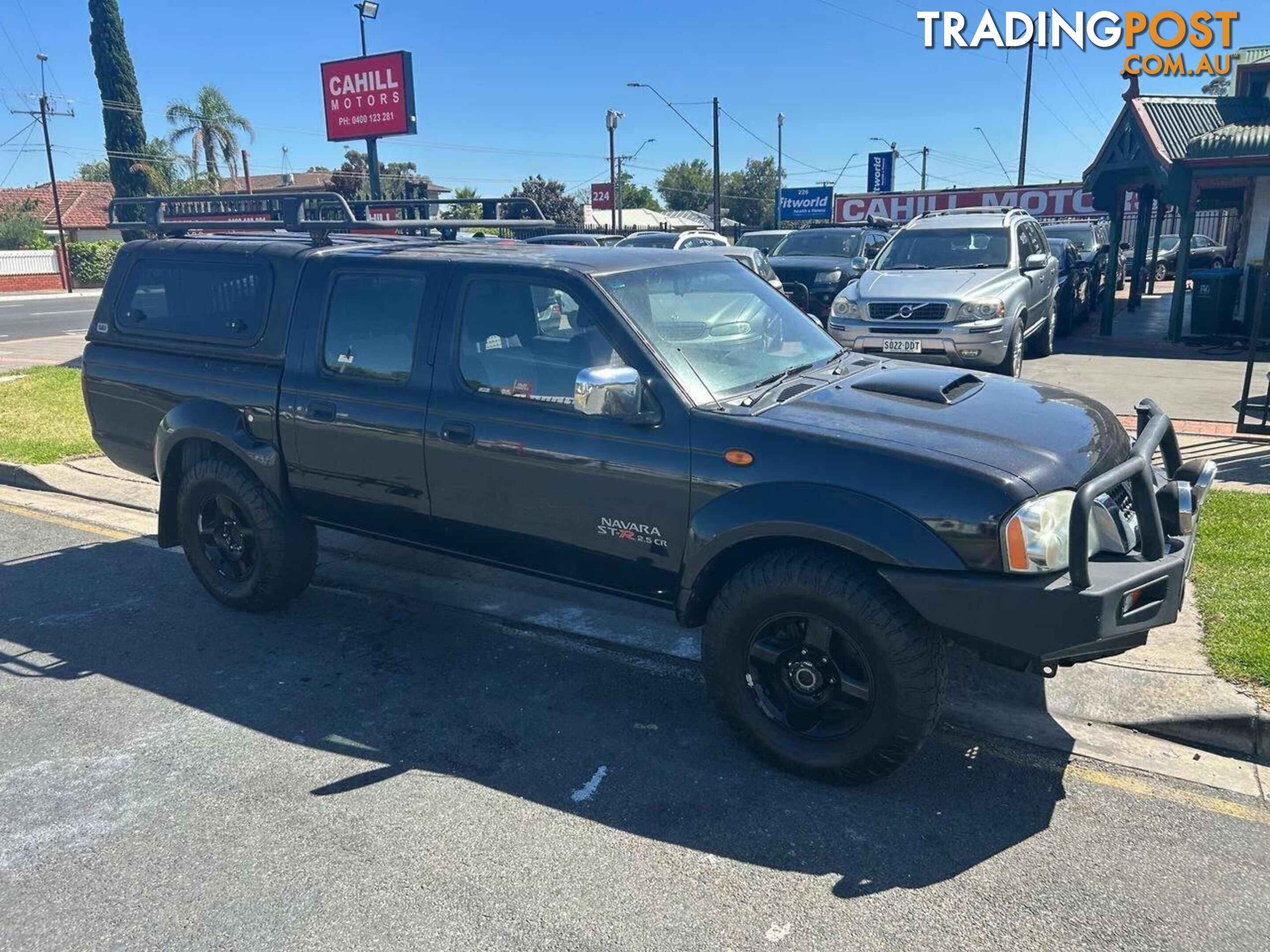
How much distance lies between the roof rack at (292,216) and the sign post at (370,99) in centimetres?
1553

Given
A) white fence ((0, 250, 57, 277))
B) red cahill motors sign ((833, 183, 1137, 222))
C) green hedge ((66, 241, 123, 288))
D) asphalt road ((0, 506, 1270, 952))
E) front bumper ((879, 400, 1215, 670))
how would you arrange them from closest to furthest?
1. asphalt road ((0, 506, 1270, 952))
2. front bumper ((879, 400, 1215, 670))
3. red cahill motors sign ((833, 183, 1137, 222))
4. white fence ((0, 250, 57, 277))
5. green hedge ((66, 241, 123, 288))

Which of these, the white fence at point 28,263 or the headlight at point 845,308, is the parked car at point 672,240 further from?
the white fence at point 28,263

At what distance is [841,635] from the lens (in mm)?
3441

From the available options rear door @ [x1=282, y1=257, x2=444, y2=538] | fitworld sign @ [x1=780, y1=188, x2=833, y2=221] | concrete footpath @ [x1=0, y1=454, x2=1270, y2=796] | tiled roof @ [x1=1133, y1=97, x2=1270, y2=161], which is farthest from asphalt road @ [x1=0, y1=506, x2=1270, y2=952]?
fitworld sign @ [x1=780, y1=188, x2=833, y2=221]

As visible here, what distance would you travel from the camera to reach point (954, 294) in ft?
32.9

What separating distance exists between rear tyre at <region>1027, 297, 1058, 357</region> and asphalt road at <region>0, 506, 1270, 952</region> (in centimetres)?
1034

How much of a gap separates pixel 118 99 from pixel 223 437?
55.6 meters

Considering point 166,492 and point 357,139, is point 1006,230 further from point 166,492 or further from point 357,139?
point 357,139

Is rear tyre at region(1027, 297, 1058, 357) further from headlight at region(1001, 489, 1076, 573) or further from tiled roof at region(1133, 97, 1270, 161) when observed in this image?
headlight at region(1001, 489, 1076, 573)

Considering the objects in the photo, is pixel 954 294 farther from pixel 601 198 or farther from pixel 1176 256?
pixel 601 198

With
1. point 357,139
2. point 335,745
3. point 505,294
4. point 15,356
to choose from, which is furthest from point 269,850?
point 357,139

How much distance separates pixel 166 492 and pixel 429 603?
1.59 meters

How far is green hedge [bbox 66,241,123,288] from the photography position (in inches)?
1828

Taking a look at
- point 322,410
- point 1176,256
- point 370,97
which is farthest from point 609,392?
point 1176,256
